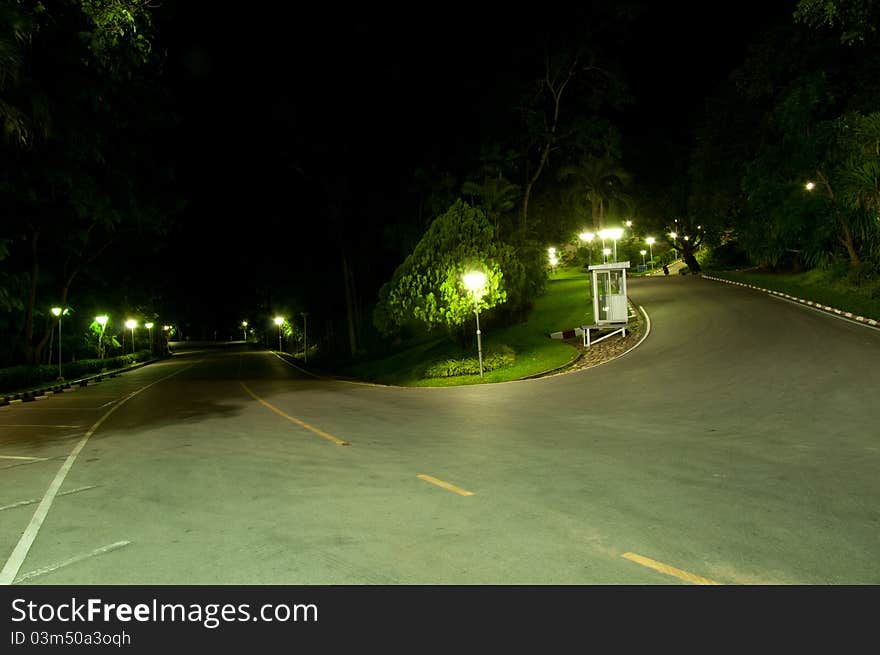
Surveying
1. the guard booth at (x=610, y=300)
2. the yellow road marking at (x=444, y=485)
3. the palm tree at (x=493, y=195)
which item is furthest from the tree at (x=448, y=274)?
the yellow road marking at (x=444, y=485)

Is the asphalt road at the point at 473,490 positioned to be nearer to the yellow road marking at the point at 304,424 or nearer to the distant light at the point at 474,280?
the yellow road marking at the point at 304,424

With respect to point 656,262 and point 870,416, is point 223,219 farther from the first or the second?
point 656,262

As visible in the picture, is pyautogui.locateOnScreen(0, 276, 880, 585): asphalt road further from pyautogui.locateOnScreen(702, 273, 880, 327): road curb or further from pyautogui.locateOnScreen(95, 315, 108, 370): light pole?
pyautogui.locateOnScreen(95, 315, 108, 370): light pole

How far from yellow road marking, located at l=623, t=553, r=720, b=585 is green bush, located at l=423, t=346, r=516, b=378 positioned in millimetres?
20020

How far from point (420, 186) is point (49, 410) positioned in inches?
1080

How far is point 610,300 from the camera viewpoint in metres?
28.8

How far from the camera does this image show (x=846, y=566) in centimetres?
463

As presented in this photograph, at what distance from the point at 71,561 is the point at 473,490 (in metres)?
3.98

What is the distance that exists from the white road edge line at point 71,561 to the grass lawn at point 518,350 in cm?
1783

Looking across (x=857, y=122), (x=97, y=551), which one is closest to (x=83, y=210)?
(x=97, y=551)

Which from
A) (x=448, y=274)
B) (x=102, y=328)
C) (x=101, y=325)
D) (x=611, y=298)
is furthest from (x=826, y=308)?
(x=101, y=325)

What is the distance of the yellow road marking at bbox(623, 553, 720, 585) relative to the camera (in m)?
4.43

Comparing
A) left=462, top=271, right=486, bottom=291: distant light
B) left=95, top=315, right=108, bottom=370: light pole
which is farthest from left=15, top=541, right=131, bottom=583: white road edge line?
left=95, top=315, right=108, bottom=370: light pole
